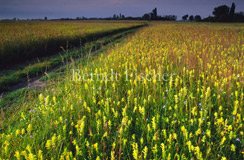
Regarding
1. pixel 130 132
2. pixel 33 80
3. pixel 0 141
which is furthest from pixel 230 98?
pixel 33 80

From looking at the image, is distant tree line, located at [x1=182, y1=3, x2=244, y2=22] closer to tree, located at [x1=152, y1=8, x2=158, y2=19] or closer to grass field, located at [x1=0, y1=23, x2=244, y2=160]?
tree, located at [x1=152, y1=8, x2=158, y2=19]

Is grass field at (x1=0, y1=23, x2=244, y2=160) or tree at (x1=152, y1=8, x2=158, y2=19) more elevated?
tree at (x1=152, y1=8, x2=158, y2=19)

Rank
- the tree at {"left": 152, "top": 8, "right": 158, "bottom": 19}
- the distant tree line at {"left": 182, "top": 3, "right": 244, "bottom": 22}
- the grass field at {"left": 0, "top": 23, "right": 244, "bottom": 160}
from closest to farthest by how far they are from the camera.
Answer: the grass field at {"left": 0, "top": 23, "right": 244, "bottom": 160}
the distant tree line at {"left": 182, "top": 3, "right": 244, "bottom": 22}
the tree at {"left": 152, "top": 8, "right": 158, "bottom": 19}

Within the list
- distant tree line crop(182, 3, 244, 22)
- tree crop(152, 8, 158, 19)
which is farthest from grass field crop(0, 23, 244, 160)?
tree crop(152, 8, 158, 19)

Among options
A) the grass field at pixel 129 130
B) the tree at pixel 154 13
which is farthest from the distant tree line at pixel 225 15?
the grass field at pixel 129 130

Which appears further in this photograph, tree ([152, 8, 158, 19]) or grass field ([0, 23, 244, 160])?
Result: tree ([152, 8, 158, 19])

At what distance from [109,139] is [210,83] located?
3.15 meters

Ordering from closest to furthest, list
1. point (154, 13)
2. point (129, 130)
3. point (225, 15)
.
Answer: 1. point (129, 130)
2. point (225, 15)
3. point (154, 13)

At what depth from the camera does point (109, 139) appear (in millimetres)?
3932

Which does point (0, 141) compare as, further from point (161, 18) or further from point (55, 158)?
point (161, 18)

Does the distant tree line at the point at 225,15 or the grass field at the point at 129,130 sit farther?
the distant tree line at the point at 225,15

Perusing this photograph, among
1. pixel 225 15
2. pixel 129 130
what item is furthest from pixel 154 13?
pixel 129 130

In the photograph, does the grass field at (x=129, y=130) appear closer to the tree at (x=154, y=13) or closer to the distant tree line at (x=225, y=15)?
the distant tree line at (x=225, y=15)

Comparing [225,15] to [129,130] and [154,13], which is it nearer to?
[154,13]
